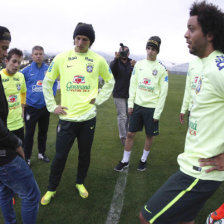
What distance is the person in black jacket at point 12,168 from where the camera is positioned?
163 cm

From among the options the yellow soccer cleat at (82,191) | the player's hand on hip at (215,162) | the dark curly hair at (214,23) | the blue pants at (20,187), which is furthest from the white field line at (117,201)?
the dark curly hair at (214,23)

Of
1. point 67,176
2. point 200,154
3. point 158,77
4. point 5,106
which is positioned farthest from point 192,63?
point 5,106

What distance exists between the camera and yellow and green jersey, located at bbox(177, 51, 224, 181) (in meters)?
1.34

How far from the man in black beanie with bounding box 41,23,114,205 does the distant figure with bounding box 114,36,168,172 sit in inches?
41.8

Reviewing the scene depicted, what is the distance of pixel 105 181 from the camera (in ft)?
11.5

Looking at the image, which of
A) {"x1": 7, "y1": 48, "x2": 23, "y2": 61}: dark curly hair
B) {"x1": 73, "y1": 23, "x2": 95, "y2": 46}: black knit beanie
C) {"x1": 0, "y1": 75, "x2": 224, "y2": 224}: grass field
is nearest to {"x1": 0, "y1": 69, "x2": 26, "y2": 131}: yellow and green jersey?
{"x1": 7, "y1": 48, "x2": 23, "y2": 61}: dark curly hair

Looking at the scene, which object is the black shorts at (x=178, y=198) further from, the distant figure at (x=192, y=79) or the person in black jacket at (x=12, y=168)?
the distant figure at (x=192, y=79)

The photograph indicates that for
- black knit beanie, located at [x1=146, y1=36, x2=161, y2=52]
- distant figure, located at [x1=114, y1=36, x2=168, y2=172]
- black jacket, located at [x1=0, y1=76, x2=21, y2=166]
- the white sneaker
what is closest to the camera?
black jacket, located at [x1=0, y1=76, x2=21, y2=166]

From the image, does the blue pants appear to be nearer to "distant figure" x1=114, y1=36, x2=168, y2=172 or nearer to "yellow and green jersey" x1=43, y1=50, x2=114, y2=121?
"yellow and green jersey" x1=43, y1=50, x2=114, y2=121

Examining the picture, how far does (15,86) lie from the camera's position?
127 inches

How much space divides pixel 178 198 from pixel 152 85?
2447 millimetres

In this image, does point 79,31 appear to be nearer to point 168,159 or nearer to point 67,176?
point 67,176

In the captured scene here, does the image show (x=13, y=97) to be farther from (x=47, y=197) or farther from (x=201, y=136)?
(x=201, y=136)

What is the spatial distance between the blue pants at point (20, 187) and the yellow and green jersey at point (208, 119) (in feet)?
4.48
